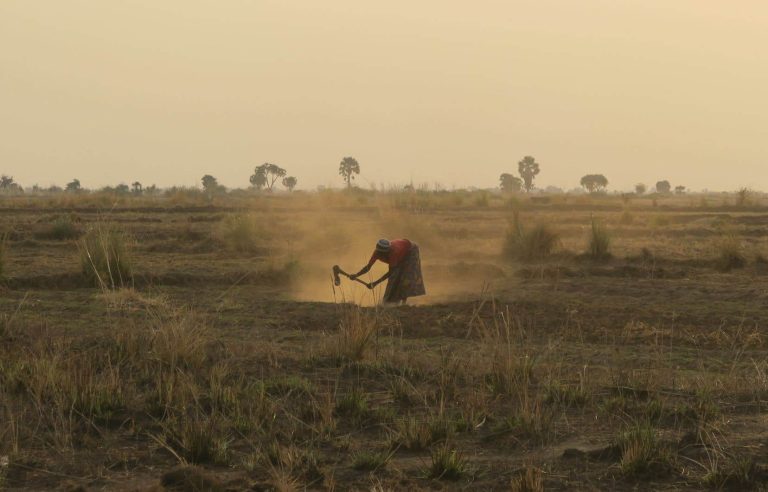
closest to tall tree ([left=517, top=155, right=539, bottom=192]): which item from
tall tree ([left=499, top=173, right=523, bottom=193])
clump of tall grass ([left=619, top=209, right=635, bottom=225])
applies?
tall tree ([left=499, top=173, right=523, bottom=193])

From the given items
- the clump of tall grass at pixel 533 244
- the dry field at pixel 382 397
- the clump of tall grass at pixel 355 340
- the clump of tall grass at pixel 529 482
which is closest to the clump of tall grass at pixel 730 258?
the clump of tall grass at pixel 533 244

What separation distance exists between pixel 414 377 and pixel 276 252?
54.7ft

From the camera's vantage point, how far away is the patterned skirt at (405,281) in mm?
14359

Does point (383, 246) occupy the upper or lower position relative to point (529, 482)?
upper

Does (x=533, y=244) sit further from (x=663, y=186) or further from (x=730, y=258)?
(x=663, y=186)

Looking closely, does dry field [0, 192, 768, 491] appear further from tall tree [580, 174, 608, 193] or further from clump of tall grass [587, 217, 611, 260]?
tall tree [580, 174, 608, 193]

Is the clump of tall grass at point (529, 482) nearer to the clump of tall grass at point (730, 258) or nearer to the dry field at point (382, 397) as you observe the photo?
the dry field at point (382, 397)

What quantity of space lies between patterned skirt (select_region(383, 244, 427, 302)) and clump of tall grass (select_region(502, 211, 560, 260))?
8230 mm

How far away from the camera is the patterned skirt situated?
47.1ft

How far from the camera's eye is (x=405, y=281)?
568 inches

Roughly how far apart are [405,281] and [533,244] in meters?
8.55

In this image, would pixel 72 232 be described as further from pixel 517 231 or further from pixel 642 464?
pixel 642 464

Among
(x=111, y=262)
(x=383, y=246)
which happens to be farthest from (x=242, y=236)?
(x=383, y=246)

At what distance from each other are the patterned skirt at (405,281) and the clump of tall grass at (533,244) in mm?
8230
